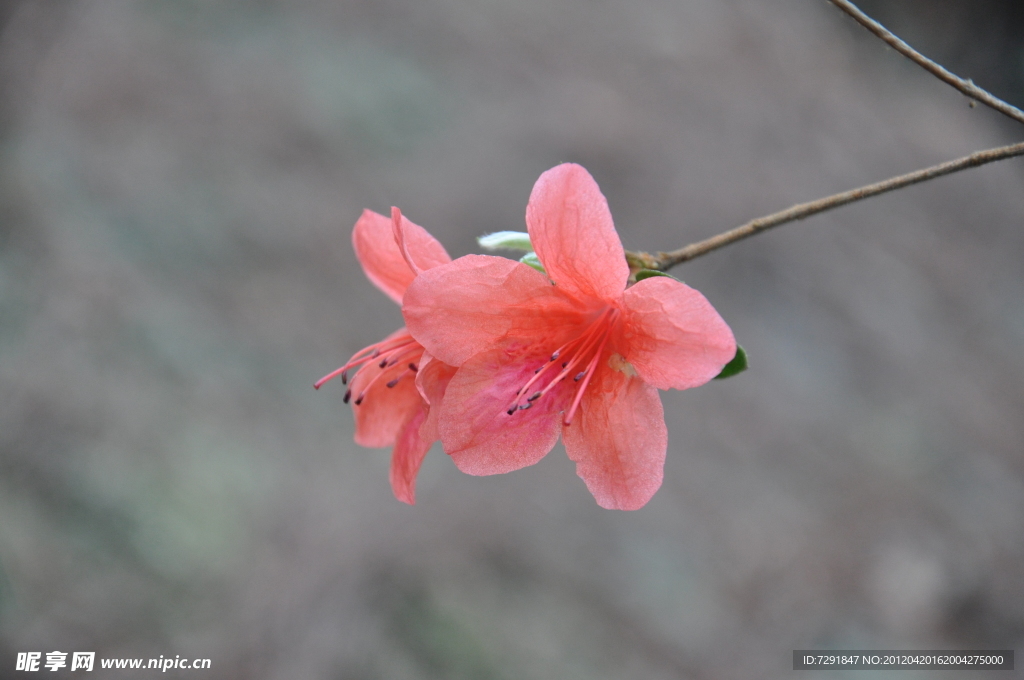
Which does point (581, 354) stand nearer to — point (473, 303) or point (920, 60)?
point (473, 303)

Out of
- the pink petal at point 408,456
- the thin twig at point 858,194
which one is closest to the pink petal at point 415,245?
the pink petal at point 408,456

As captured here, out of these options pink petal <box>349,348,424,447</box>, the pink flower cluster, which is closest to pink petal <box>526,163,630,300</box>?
the pink flower cluster

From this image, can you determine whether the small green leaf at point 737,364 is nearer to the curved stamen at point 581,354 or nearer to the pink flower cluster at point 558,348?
the pink flower cluster at point 558,348

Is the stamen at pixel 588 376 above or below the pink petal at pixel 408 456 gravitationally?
above

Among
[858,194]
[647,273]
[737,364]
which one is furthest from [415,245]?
[858,194]

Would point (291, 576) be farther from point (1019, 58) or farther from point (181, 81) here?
point (1019, 58)

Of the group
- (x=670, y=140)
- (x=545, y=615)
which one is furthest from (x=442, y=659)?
(x=670, y=140)
